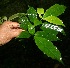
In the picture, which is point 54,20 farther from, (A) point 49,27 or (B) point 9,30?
(B) point 9,30

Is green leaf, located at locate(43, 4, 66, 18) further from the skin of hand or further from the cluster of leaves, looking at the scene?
the skin of hand

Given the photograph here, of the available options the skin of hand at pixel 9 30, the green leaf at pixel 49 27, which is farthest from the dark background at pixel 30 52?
the green leaf at pixel 49 27

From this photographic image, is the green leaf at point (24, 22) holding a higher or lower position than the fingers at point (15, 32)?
higher

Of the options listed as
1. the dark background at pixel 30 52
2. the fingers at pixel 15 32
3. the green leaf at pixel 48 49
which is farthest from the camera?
the dark background at pixel 30 52

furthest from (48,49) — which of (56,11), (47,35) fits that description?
(56,11)

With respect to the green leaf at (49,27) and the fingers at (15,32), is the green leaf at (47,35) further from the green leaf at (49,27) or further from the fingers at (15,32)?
the fingers at (15,32)

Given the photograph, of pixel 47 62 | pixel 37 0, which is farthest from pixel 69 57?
pixel 37 0

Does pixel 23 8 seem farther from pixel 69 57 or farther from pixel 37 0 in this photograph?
pixel 69 57
